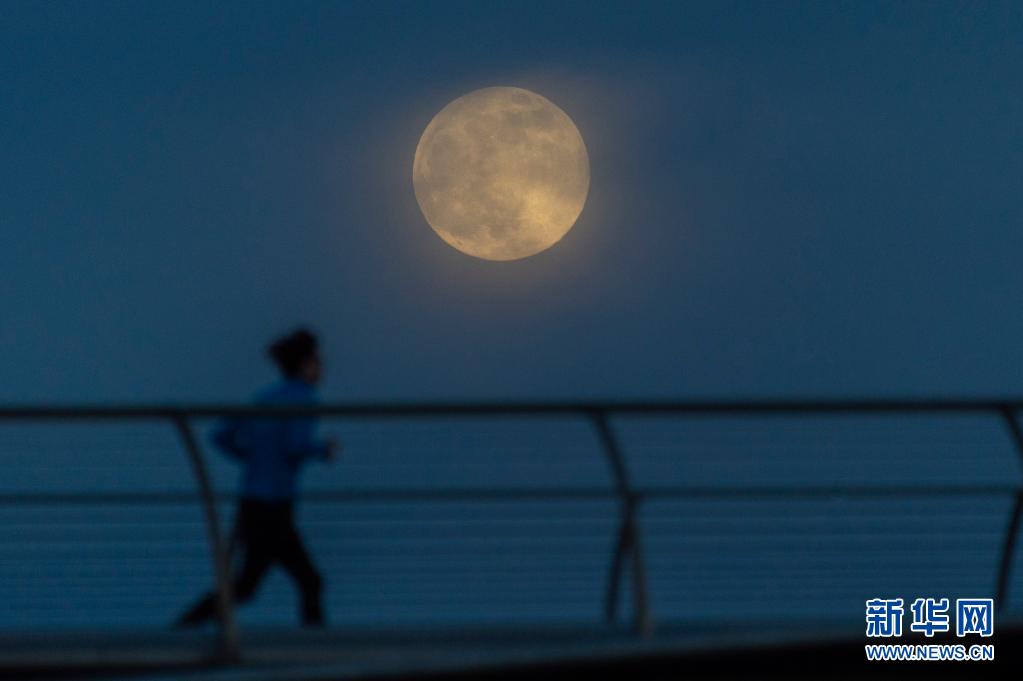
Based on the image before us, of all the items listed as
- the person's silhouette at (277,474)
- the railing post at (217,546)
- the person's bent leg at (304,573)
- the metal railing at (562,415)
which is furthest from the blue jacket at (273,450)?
the railing post at (217,546)

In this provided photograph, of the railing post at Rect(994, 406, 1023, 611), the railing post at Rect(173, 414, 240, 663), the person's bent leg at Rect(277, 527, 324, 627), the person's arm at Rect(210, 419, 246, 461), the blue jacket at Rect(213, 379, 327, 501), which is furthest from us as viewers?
the person's bent leg at Rect(277, 527, 324, 627)

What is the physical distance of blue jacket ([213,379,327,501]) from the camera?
→ 6984 millimetres

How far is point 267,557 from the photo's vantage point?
7.14m

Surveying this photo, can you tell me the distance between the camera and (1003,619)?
19.6 feet

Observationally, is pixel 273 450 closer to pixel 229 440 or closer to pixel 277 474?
pixel 277 474

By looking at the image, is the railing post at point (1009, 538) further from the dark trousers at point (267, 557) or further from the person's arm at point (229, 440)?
the person's arm at point (229, 440)

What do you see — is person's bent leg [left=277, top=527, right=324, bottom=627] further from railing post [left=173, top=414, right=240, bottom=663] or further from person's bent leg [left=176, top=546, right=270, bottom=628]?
railing post [left=173, top=414, right=240, bottom=663]

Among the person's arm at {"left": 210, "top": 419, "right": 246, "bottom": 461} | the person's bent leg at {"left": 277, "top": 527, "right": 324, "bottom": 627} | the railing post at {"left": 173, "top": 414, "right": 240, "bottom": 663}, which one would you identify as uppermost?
the person's arm at {"left": 210, "top": 419, "right": 246, "bottom": 461}

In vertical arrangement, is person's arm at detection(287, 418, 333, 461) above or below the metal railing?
above

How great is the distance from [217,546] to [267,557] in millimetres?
1471

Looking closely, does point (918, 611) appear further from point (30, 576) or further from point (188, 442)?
point (30, 576)

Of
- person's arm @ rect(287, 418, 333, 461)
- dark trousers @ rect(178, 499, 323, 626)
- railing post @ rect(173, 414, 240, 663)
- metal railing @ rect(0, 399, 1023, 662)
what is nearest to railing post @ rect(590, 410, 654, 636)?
metal railing @ rect(0, 399, 1023, 662)

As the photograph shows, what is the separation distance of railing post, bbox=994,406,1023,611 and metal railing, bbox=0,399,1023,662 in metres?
0.25

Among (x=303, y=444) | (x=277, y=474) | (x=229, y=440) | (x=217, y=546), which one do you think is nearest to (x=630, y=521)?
(x=217, y=546)
